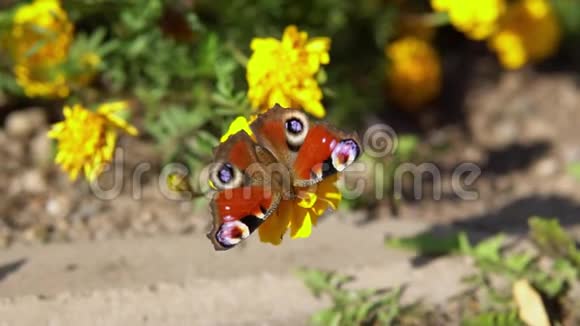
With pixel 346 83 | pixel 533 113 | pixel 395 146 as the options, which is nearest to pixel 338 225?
pixel 395 146

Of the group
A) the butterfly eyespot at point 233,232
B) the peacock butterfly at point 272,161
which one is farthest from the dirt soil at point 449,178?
the butterfly eyespot at point 233,232

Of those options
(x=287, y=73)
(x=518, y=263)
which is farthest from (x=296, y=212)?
(x=518, y=263)

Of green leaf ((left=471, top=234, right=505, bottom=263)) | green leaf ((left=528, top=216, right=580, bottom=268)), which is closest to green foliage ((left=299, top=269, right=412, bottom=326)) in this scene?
green leaf ((left=471, top=234, right=505, bottom=263))

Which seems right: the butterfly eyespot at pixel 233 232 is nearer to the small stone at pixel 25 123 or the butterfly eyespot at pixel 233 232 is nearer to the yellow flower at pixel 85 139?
the yellow flower at pixel 85 139

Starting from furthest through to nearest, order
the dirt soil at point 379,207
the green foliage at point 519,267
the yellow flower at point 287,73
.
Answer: the dirt soil at point 379,207
the green foliage at point 519,267
the yellow flower at point 287,73

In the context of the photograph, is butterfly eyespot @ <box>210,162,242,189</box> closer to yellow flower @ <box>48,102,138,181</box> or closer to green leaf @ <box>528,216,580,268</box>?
yellow flower @ <box>48,102,138,181</box>

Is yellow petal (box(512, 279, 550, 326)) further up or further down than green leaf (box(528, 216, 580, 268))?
further down

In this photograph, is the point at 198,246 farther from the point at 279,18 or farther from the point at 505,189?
the point at 505,189
